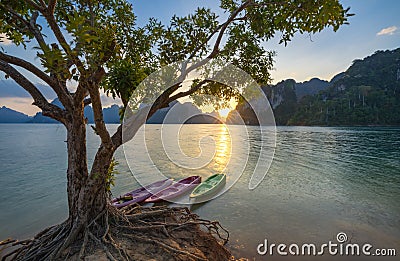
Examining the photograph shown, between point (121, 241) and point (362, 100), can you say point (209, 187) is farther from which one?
point (362, 100)

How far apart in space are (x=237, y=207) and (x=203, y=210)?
2110 millimetres

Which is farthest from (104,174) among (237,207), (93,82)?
(237,207)

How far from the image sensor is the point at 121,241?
557 cm

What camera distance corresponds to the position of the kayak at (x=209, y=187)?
15.0 m

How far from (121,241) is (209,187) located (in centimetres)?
1086

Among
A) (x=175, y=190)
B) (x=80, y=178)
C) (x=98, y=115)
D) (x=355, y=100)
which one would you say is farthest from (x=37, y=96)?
(x=355, y=100)

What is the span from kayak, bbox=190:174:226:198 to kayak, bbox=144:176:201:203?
608 mm

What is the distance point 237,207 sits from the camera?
46.5 feet

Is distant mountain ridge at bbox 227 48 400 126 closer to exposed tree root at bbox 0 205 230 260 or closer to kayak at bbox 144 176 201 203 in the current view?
kayak at bbox 144 176 201 203

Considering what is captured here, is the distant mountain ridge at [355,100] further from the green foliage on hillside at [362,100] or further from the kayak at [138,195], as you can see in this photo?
the kayak at [138,195]

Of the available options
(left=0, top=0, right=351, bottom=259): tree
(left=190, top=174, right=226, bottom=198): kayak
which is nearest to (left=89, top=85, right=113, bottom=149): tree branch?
(left=0, top=0, right=351, bottom=259): tree

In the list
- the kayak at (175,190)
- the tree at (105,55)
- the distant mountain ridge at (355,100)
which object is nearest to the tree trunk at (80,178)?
the tree at (105,55)

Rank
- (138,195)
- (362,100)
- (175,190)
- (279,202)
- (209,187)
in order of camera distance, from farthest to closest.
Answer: (362,100) < (209,187) < (175,190) < (279,202) < (138,195)

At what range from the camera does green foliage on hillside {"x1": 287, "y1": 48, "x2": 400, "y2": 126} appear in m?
105
